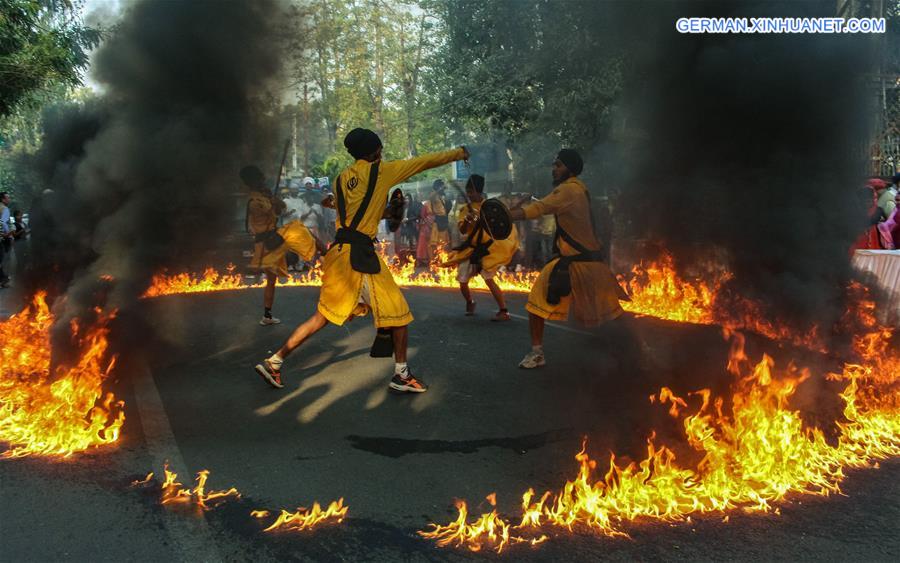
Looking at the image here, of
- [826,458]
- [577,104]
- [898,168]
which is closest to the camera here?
[826,458]

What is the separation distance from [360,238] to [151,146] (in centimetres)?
287

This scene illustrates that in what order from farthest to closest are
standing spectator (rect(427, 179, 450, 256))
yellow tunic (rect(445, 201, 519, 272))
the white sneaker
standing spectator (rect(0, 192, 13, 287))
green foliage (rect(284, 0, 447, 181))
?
green foliage (rect(284, 0, 447, 181)) < standing spectator (rect(427, 179, 450, 256)) < standing spectator (rect(0, 192, 13, 287)) < yellow tunic (rect(445, 201, 519, 272)) < the white sneaker

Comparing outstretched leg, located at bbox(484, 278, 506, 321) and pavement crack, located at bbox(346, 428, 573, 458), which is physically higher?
outstretched leg, located at bbox(484, 278, 506, 321)

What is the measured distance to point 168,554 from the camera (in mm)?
2670

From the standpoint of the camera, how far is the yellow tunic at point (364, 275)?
182 inches

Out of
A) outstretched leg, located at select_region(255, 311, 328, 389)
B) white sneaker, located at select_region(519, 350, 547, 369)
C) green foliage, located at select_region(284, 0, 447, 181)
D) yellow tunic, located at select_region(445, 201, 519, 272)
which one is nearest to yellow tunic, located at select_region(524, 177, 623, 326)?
white sneaker, located at select_region(519, 350, 547, 369)

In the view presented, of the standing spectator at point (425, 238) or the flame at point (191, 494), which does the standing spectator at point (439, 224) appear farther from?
the flame at point (191, 494)

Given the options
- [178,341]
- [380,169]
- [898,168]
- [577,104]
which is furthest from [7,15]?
[898,168]

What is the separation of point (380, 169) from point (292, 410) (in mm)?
1803

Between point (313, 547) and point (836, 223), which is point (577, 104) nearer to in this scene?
point (836, 223)

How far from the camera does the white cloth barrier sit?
657 centimetres

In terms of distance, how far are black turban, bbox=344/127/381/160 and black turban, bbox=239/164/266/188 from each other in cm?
309

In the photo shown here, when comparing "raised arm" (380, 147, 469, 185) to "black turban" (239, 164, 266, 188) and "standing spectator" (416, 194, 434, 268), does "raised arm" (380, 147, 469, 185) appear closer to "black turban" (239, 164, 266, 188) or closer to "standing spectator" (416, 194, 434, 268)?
"black turban" (239, 164, 266, 188)

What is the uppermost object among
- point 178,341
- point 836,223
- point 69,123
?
point 69,123
